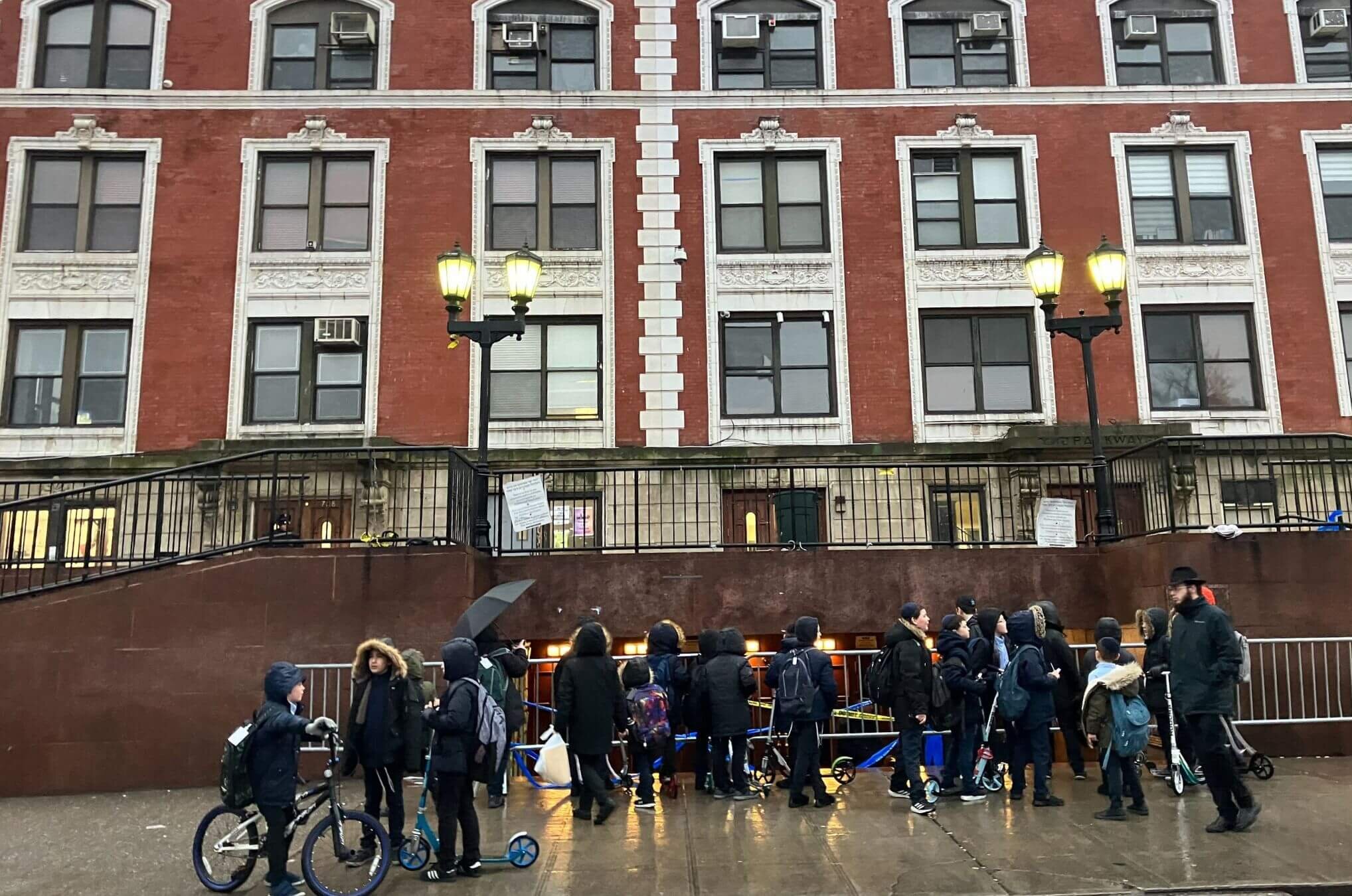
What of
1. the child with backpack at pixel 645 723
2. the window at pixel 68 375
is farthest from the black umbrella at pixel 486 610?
the window at pixel 68 375

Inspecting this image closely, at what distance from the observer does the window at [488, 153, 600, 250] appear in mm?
19891

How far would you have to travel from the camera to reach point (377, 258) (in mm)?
19438

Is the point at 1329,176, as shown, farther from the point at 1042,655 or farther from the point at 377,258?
the point at 377,258

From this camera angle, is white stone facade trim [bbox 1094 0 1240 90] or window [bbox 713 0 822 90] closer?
white stone facade trim [bbox 1094 0 1240 90]

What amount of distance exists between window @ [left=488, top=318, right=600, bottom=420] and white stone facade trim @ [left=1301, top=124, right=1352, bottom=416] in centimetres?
1412

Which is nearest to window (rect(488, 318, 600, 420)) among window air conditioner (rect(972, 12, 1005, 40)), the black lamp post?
the black lamp post

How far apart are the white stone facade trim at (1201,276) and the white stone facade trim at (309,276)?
1451 centimetres

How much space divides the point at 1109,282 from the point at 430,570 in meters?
9.76

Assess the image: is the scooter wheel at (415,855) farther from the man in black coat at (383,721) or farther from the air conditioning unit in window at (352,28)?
the air conditioning unit in window at (352,28)

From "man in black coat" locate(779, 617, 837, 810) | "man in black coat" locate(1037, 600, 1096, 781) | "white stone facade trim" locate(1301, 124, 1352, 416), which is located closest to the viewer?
"man in black coat" locate(779, 617, 837, 810)

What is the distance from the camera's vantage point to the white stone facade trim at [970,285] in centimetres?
1902

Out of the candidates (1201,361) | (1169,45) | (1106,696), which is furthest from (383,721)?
(1169,45)

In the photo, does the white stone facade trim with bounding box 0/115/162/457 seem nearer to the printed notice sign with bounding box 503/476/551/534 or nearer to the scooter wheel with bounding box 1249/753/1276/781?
the printed notice sign with bounding box 503/476/551/534

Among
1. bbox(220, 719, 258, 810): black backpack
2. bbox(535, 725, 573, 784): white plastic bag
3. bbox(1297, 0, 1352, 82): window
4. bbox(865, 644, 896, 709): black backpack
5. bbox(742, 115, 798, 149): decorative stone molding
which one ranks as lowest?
bbox(535, 725, 573, 784): white plastic bag
